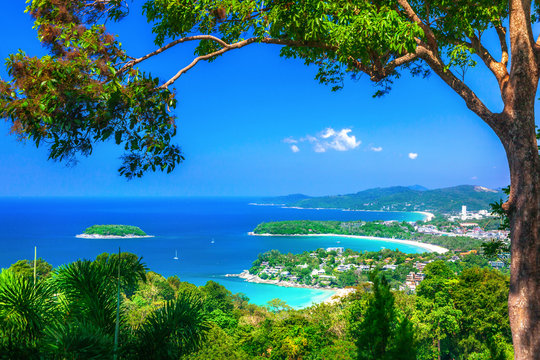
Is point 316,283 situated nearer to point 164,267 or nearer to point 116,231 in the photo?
point 164,267

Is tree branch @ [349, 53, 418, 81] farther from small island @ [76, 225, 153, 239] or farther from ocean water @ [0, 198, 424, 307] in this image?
small island @ [76, 225, 153, 239]

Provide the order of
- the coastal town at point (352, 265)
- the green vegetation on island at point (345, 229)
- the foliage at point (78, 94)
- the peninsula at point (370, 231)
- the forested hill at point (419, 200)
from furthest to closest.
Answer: the forested hill at point (419, 200)
the green vegetation on island at point (345, 229)
the peninsula at point (370, 231)
the coastal town at point (352, 265)
the foliage at point (78, 94)

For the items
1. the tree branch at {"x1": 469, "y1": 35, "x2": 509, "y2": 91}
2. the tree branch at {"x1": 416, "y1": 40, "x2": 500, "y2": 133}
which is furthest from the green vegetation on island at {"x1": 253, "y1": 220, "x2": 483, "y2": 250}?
the tree branch at {"x1": 416, "y1": 40, "x2": 500, "y2": 133}

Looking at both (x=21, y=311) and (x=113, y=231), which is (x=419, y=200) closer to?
(x=113, y=231)

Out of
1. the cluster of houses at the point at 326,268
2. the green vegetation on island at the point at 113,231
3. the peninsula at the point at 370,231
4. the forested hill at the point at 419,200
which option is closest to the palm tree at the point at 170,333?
the cluster of houses at the point at 326,268

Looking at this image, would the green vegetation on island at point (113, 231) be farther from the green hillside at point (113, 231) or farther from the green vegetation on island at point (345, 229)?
the green vegetation on island at point (345, 229)

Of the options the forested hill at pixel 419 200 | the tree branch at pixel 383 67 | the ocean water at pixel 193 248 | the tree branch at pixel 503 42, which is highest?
the tree branch at pixel 503 42

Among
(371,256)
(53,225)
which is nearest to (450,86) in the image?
(371,256)
